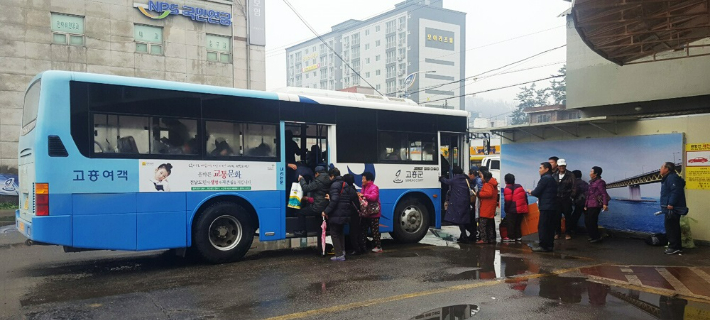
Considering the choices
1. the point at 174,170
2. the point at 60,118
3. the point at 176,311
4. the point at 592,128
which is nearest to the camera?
Answer: the point at 176,311

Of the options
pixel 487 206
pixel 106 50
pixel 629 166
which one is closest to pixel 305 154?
pixel 487 206

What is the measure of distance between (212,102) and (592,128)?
935 cm

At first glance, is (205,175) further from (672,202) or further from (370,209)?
(672,202)

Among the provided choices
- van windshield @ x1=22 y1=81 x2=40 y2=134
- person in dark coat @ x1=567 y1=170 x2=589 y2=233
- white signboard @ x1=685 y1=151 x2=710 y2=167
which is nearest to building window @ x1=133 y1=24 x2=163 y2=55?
van windshield @ x1=22 y1=81 x2=40 y2=134

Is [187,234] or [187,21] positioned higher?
[187,21]

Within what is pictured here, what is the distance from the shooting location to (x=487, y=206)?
1113 centimetres

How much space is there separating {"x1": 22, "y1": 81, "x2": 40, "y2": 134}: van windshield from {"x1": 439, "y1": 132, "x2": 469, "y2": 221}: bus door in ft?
25.8

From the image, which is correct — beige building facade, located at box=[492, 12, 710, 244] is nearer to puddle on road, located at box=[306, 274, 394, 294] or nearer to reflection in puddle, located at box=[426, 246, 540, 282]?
reflection in puddle, located at box=[426, 246, 540, 282]

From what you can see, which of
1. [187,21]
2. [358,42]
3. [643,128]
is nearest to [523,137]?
[643,128]

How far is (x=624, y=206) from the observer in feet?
39.5

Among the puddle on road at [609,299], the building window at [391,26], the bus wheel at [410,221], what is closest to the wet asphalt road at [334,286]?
the puddle on road at [609,299]

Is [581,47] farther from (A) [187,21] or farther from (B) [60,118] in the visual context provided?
(A) [187,21]

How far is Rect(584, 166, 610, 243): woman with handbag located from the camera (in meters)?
11.5

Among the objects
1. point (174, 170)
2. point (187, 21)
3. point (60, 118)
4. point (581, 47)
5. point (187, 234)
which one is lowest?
point (187, 234)
